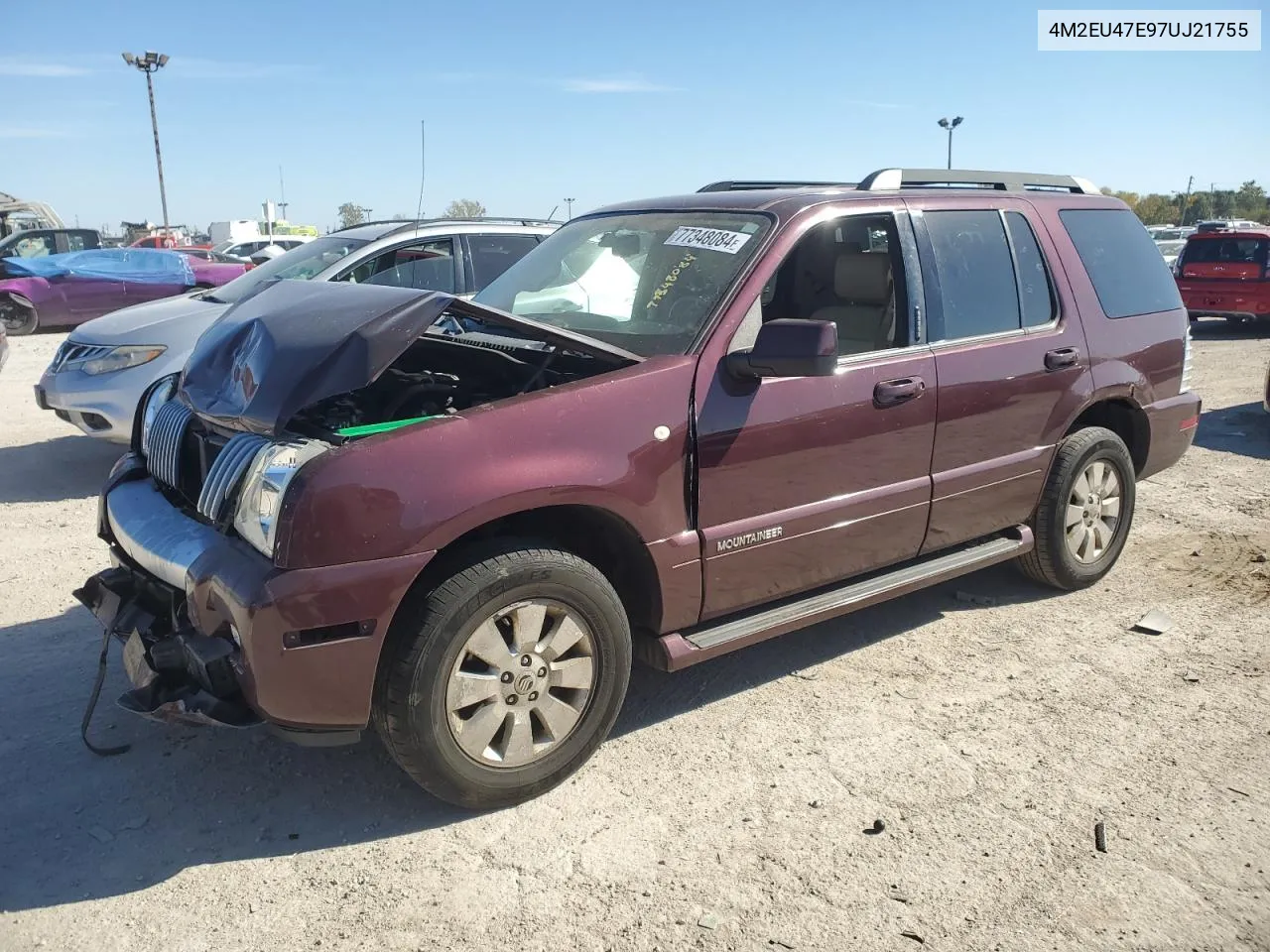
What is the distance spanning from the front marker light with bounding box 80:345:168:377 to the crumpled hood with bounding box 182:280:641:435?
11.6ft

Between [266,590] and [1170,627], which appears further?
[1170,627]

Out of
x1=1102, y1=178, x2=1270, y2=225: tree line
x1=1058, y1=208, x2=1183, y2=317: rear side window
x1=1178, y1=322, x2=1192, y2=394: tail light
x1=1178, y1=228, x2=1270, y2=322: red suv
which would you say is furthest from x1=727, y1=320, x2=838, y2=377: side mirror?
x1=1102, y1=178, x2=1270, y2=225: tree line

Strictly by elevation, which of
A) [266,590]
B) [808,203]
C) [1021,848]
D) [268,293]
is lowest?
[1021,848]

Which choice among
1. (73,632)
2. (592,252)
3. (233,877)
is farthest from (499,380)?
(73,632)

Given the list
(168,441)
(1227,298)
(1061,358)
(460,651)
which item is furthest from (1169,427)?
(1227,298)

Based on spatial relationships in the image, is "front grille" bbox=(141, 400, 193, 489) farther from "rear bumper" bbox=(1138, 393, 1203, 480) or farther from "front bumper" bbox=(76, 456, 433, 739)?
"rear bumper" bbox=(1138, 393, 1203, 480)

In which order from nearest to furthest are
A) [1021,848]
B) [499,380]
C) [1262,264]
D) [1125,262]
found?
[1021,848]
[499,380]
[1125,262]
[1262,264]

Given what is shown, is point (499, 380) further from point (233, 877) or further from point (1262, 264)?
point (1262, 264)

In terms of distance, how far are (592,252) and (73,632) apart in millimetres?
2854

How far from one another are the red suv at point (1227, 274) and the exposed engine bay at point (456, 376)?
15891 millimetres

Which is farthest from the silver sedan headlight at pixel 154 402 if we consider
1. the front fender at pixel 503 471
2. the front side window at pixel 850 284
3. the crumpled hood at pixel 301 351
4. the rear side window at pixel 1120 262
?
the rear side window at pixel 1120 262

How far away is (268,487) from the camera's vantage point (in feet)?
9.32

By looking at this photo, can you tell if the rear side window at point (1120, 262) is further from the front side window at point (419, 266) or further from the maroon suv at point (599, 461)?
the front side window at point (419, 266)

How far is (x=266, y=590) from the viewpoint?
8.78 feet
